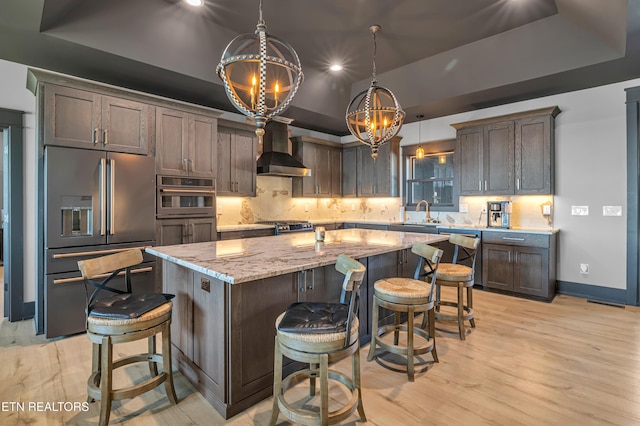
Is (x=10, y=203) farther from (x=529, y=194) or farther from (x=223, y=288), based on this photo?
(x=529, y=194)

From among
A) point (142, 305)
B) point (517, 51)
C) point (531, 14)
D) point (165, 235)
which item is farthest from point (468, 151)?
point (142, 305)

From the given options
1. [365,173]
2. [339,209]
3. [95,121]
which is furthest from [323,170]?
[95,121]

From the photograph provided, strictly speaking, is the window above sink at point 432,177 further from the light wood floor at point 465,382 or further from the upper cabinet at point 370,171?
the light wood floor at point 465,382

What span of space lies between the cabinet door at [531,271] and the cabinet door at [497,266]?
0.24ft

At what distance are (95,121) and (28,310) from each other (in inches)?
88.5

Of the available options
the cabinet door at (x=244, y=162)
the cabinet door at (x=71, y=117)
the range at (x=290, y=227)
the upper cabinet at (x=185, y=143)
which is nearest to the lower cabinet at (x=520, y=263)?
the range at (x=290, y=227)

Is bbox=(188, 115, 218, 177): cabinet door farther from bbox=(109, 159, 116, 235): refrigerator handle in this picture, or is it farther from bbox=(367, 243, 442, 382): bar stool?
bbox=(367, 243, 442, 382): bar stool

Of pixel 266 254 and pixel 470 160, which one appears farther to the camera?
pixel 470 160

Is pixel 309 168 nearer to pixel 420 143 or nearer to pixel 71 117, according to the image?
pixel 420 143

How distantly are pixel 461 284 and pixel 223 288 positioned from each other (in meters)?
2.22

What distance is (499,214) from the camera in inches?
193

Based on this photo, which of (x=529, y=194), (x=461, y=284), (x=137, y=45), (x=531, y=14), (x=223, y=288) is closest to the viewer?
(x=223, y=288)

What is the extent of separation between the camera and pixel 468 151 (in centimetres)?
510

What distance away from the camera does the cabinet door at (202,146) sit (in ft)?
13.2
